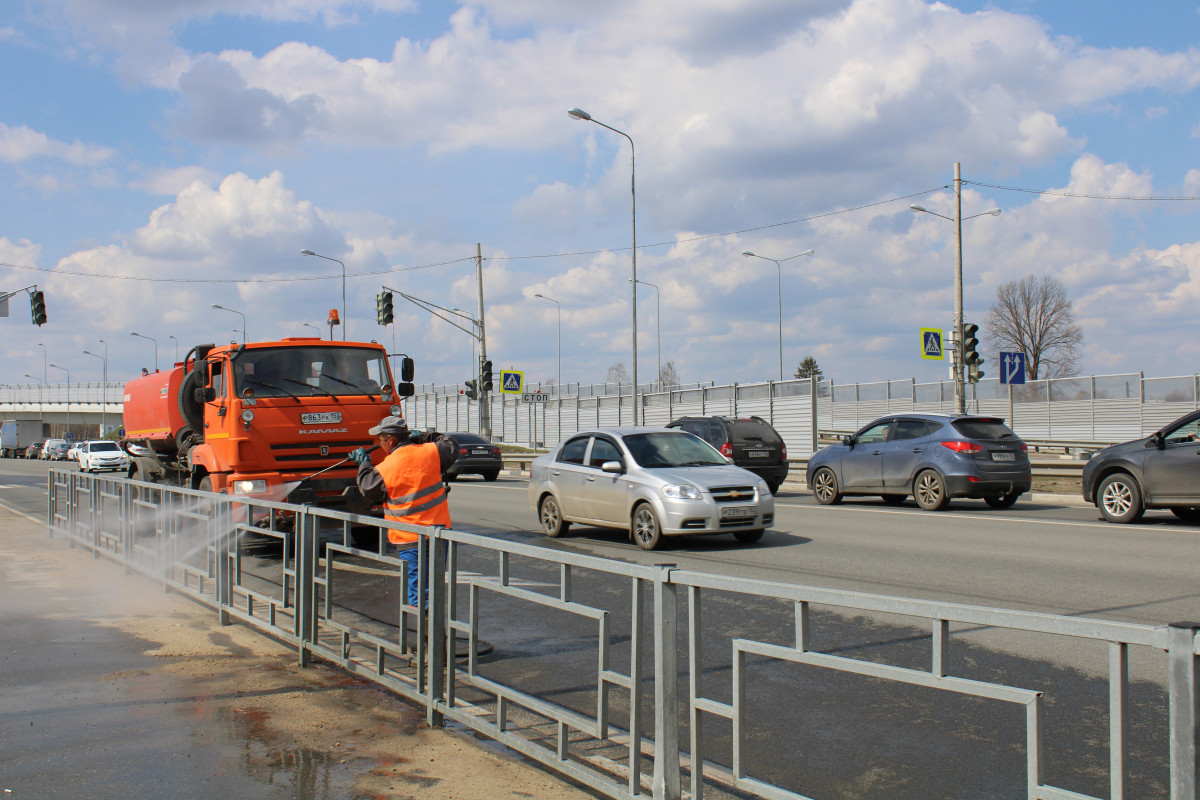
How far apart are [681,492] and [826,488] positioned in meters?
7.49

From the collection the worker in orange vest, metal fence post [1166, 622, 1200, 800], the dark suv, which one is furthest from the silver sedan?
metal fence post [1166, 622, 1200, 800]

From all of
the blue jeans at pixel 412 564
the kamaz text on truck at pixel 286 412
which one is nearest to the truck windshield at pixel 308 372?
the kamaz text on truck at pixel 286 412

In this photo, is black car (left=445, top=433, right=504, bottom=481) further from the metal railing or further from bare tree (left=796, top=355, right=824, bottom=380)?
bare tree (left=796, top=355, right=824, bottom=380)

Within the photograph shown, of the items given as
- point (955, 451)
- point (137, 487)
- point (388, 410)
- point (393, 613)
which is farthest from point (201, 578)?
point (955, 451)

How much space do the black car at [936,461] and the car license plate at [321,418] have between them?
10009 millimetres

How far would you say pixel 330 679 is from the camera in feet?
20.4

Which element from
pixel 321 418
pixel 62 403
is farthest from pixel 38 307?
pixel 62 403

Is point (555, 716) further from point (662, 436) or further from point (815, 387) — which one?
point (815, 387)

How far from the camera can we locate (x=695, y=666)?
Result: 367 cm

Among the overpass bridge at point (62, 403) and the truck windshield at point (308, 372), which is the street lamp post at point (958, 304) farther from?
the overpass bridge at point (62, 403)

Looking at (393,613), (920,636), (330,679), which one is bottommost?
(330,679)

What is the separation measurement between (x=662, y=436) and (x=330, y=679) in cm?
791

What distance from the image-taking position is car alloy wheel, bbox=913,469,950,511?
1666 cm

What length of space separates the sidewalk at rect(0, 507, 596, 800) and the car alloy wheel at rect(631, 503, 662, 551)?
5.65 metres
